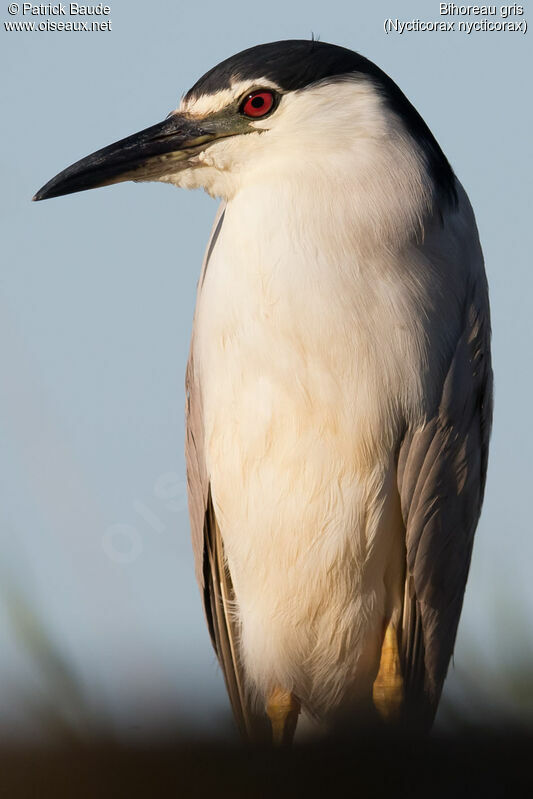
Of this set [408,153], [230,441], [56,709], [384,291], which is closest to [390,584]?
[230,441]

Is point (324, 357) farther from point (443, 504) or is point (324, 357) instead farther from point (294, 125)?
point (294, 125)

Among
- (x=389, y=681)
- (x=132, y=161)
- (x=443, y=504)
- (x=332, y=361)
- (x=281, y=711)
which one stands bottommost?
(x=281, y=711)

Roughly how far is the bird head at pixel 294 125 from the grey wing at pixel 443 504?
1.63 feet

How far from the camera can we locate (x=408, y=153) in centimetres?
283

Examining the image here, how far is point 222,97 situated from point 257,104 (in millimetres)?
98

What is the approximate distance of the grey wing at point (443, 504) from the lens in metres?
2.85

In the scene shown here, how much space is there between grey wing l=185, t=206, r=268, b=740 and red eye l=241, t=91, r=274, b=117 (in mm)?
355

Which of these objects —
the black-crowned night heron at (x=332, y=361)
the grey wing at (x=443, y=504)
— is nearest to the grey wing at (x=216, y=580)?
A: the black-crowned night heron at (x=332, y=361)

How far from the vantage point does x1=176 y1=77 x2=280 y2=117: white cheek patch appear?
2.85m

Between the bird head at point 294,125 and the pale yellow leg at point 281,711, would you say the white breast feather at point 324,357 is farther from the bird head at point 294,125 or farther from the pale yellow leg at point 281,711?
the pale yellow leg at point 281,711

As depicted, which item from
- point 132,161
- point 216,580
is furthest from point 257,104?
point 216,580

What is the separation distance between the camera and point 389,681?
9.71 feet

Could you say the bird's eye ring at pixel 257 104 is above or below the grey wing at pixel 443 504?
above

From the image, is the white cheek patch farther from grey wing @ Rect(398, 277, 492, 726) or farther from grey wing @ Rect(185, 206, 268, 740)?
grey wing @ Rect(398, 277, 492, 726)
